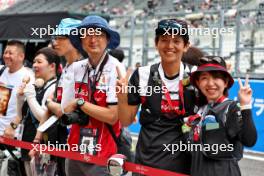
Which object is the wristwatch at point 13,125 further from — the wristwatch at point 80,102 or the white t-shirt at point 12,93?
the wristwatch at point 80,102

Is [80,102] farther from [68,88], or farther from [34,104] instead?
[34,104]

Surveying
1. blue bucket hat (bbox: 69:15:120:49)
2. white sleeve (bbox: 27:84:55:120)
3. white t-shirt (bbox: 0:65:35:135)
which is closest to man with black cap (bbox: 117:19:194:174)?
blue bucket hat (bbox: 69:15:120:49)

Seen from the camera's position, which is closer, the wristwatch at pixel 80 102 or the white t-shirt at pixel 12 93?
the wristwatch at pixel 80 102

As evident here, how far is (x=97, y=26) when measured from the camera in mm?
3131

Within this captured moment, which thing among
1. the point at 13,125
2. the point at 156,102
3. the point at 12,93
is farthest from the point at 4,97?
the point at 156,102

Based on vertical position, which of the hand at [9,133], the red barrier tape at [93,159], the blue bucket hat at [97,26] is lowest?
the red barrier tape at [93,159]

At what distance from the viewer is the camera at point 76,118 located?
3.03m

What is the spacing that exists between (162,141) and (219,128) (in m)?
0.36

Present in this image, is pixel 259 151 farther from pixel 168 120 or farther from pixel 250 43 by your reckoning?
pixel 168 120

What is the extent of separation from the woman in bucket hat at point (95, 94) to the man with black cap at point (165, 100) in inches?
9.8

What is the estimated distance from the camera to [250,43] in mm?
9164

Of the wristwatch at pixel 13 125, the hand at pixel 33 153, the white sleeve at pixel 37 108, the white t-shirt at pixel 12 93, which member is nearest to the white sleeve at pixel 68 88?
the white sleeve at pixel 37 108

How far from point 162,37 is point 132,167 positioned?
2.84 ft

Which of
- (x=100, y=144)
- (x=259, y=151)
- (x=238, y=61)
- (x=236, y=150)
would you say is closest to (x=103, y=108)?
(x=100, y=144)
